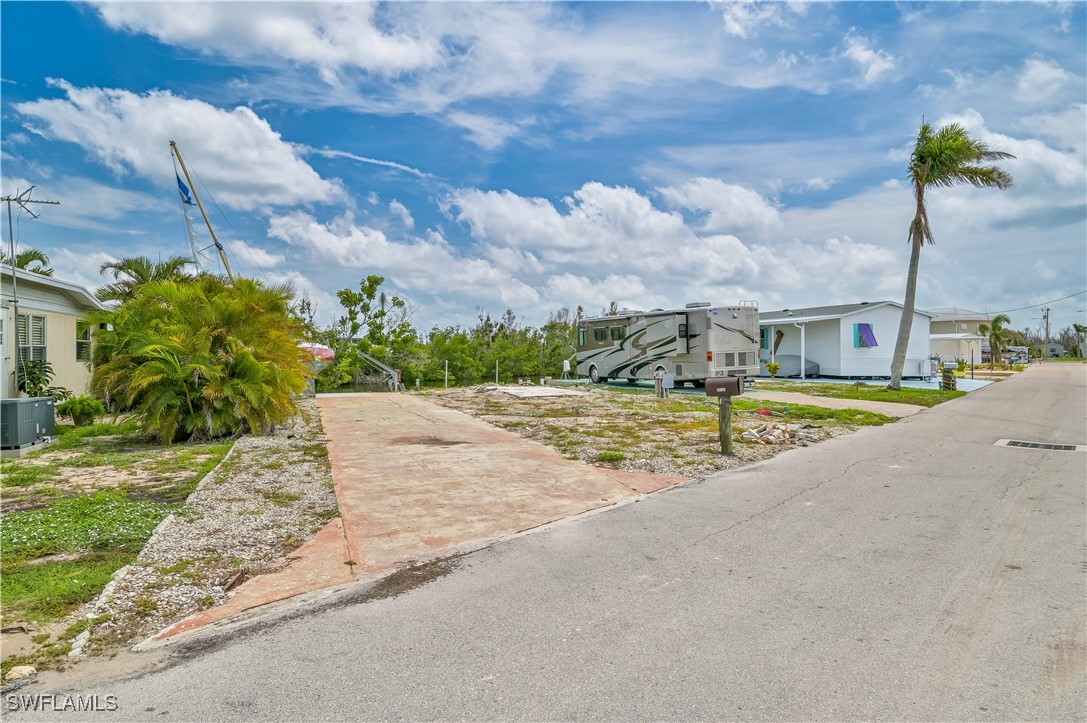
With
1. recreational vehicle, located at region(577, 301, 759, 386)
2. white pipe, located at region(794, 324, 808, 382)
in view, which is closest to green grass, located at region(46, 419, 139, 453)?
recreational vehicle, located at region(577, 301, 759, 386)

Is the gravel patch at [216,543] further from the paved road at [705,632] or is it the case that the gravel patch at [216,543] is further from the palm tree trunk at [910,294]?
the palm tree trunk at [910,294]

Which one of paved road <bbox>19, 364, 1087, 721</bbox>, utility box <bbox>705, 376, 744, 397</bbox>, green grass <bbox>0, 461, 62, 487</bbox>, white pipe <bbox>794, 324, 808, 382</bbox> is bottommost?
paved road <bbox>19, 364, 1087, 721</bbox>

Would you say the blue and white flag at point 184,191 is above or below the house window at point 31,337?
above

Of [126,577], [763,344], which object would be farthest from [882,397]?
[126,577]

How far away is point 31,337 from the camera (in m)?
14.6

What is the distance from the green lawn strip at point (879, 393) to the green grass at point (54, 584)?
18.6m

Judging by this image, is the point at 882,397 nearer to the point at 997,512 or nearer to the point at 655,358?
the point at 655,358

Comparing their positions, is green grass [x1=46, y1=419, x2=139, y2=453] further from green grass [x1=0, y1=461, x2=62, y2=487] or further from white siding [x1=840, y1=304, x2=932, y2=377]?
white siding [x1=840, y1=304, x2=932, y2=377]

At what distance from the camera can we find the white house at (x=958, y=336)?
45.8m

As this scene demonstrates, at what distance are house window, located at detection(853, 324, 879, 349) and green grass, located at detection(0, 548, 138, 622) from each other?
97.0 ft

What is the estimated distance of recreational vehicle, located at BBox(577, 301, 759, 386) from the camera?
70.9 ft

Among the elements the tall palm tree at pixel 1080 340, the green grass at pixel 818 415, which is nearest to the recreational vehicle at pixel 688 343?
the green grass at pixel 818 415

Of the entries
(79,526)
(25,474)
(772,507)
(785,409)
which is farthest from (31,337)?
(785,409)

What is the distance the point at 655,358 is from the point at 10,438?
17898 mm
